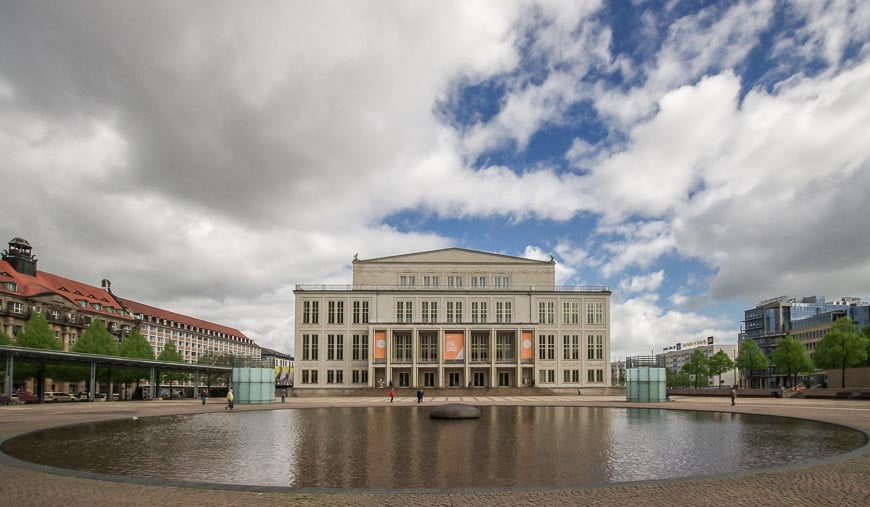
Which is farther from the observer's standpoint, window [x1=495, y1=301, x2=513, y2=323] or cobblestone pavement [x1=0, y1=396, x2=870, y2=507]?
window [x1=495, y1=301, x2=513, y2=323]

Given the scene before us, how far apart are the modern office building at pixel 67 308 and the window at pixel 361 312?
1646 inches

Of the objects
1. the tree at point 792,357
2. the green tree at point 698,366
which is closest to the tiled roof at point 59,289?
the green tree at point 698,366

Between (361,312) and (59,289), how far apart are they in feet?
195

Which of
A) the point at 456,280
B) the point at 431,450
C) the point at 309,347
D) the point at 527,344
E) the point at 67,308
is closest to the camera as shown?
the point at 431,450

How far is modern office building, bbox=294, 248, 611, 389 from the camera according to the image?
8431 cm

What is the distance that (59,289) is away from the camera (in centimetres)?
10819

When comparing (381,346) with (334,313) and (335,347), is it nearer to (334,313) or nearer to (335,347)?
(335,347)

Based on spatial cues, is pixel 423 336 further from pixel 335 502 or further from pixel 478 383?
pixel 335 502

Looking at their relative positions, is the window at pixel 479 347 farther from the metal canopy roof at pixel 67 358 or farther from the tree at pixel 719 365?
the tree at pixel 719 365

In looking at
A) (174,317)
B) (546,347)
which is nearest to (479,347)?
(546,347)

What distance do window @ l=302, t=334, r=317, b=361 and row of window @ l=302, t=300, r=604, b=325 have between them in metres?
2.12

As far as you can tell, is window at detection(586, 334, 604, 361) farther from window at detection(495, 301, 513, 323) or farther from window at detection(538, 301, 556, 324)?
window at detection(495, 301, 513, 323)

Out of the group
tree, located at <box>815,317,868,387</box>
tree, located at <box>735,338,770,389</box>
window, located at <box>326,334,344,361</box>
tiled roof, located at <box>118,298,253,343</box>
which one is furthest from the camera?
tiled roof, located at <box>118,298,253,343</box>

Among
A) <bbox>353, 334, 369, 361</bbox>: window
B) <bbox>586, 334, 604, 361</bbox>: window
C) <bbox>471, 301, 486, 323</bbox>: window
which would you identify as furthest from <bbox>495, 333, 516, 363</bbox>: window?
<bbox>353, 334, 369, 361</bbox>: window
